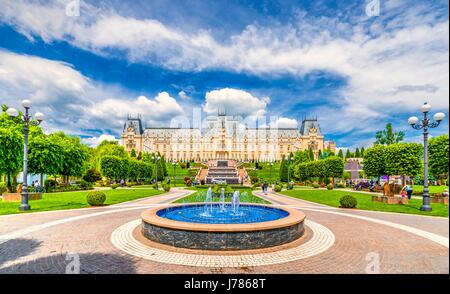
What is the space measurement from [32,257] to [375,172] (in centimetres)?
3646

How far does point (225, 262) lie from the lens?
6.21 meters

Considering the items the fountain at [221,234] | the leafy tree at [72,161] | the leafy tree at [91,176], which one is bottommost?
the leafy tree at [91,176]

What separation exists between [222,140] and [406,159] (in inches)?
3938

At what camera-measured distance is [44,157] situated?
2878cm

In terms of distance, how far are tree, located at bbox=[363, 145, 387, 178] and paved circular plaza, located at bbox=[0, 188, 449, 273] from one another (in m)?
24.4

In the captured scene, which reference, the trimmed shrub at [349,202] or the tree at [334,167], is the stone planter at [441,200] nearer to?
the trimmed shrub at [349,202]

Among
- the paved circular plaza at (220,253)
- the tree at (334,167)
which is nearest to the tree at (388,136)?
the tree at (334,167)

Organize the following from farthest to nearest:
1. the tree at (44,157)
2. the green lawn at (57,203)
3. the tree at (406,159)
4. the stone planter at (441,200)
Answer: the tree at (44,157), the tree at (406,159), the stone planter at (441,200), the green lawn at (57,203)

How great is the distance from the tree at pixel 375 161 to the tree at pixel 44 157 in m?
41.4

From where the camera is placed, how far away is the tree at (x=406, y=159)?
87.8 feet

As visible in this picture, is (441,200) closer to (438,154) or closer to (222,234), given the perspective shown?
(438,154)

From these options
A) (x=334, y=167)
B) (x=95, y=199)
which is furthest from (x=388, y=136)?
(x=95, y=199)
